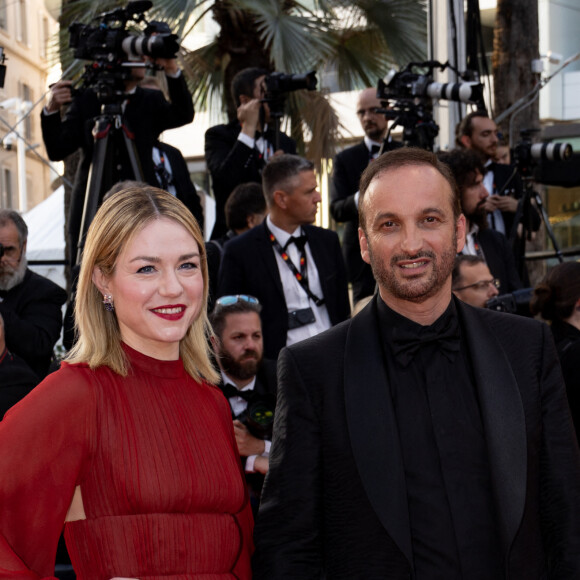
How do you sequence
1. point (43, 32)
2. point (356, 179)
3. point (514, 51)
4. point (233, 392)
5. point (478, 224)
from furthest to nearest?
point (43, 32) < point (514, 51) < point (356, 179) < point (478, 224) < point (233, 392)

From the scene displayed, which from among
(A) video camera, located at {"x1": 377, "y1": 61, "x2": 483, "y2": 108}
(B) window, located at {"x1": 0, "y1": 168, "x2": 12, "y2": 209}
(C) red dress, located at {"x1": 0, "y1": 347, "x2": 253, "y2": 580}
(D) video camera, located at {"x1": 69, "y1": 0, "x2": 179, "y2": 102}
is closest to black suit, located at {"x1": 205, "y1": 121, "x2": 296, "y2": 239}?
(A) video camera, located at {"x1": 377, "y1": 61, "x2": 483, "y2": 108}

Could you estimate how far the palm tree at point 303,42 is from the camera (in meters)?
9.30

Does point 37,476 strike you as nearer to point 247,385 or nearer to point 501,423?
point 501,423

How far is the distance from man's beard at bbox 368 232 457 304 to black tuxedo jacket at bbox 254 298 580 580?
0.40 feet

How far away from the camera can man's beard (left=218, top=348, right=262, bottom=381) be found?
14.1ft

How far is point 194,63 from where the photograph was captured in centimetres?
1012

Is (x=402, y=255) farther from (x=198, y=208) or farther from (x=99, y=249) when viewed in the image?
(x=198, y=208)

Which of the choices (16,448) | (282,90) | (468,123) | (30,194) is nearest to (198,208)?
(282,90)

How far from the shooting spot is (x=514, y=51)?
9.40 m

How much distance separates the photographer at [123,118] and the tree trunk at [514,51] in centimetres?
478

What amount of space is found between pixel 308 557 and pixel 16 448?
2.18 feet

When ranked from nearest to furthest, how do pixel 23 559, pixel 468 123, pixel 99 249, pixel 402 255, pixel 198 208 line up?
pixel 23 559
pixel 402 255
pixel 99 249
pixel 198 208
pixel 468 123

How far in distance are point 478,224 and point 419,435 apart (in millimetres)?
3244

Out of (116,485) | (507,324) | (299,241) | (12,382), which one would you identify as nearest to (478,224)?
(299,241)
